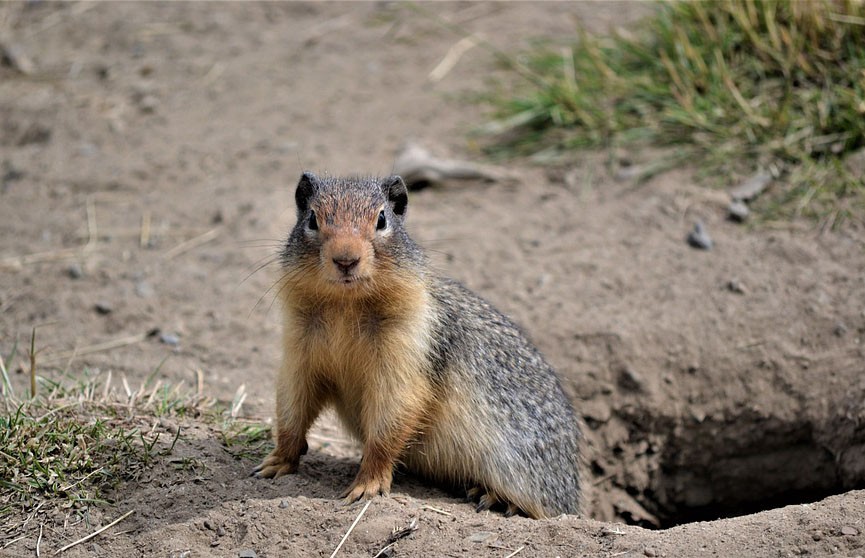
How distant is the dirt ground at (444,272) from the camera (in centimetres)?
441

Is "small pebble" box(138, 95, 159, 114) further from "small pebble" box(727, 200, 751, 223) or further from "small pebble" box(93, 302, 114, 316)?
"small pebble" box(727, 200, 751, 223)

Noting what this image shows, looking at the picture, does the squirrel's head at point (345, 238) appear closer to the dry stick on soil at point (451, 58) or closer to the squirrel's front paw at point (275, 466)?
the squirrel's front paw at point (275, 466)

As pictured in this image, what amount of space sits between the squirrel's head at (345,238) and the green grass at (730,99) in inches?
159

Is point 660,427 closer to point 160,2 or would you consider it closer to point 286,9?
point 286,9

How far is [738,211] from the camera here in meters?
7.37

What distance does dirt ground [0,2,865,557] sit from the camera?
4414 mm

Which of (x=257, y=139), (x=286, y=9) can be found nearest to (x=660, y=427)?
(x=257, y=139)

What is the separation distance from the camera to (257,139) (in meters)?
9.30

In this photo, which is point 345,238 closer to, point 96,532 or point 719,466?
point 96,532

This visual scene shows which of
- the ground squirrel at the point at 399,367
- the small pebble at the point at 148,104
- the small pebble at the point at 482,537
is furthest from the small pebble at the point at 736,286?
the small pebble at the point at 148,104

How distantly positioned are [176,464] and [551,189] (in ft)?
14.9

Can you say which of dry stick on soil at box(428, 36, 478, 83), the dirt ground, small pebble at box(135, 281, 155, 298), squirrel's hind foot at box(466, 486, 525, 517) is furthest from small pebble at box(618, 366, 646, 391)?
dry stick on soil at box(428, 36, 478, 83)

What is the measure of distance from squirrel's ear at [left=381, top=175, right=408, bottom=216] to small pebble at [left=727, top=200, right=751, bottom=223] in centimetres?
358

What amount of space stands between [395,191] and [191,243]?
3740 millimetres
